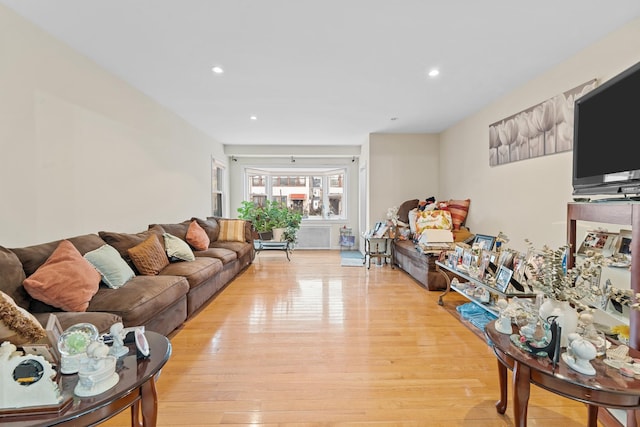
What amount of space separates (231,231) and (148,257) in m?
2.17

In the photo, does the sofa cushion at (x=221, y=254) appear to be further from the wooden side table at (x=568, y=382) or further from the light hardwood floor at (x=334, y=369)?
the wooden side table at (x=568, y=382)

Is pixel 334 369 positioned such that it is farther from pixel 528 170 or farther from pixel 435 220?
pixel 435 220

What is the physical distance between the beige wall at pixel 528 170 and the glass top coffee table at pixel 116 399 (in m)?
3.39

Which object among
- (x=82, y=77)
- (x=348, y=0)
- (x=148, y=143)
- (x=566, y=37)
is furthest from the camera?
(x=148, y=143)

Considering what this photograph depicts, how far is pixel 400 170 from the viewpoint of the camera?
219 inches

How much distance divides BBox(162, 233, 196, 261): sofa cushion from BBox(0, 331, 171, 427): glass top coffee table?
2.19 metres

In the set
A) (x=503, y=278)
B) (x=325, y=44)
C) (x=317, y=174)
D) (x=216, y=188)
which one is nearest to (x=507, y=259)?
(x=503, y=278)

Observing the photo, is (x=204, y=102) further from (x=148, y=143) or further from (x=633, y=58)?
(x=633, y=58)

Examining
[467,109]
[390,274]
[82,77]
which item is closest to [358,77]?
[467,109]

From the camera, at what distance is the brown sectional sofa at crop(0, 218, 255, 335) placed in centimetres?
177

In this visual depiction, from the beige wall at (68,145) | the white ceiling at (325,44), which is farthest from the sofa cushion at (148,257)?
the white ceiling at (325,44)

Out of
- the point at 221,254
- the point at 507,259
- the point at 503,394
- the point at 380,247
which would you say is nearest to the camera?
the point at 503,394

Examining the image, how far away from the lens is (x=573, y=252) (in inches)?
78.9

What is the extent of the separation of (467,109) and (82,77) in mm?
4609
